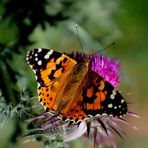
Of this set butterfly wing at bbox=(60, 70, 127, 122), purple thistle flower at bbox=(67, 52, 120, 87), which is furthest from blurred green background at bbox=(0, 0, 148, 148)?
butterfly wing at bbox=(60, 70, 127, 122)

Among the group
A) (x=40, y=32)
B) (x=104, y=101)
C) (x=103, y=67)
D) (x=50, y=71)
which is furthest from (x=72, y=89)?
(x=40, y=32)

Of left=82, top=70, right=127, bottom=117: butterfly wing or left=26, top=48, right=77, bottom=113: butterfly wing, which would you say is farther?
left=26, top=48, right=77, bottom=113: butterfly wing

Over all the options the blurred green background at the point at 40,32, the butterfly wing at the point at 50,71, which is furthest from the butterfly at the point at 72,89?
the blurred green background at the point at 40,32

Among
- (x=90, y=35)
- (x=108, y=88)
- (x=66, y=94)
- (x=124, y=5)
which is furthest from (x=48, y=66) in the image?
(x=124, y=5)

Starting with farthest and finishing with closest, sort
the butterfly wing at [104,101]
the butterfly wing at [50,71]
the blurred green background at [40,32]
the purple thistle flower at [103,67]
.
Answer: the blurred green background at [40,32] → the purple thistle flower at [103,67] → the butterfly wing at [50,71] → the butterfly wing at [104,101]

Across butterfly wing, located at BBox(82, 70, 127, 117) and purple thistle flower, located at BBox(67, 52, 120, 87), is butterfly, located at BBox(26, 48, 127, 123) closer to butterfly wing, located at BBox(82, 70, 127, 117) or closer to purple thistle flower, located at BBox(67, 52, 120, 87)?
butterfly wing, located at BBox(82, 70, 127, 117)

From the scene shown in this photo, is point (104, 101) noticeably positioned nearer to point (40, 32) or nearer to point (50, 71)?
point (50, 71)

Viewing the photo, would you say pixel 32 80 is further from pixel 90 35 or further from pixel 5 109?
pixel 5 109

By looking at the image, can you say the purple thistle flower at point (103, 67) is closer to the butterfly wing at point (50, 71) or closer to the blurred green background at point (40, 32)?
the blurred green background at point (40, 32)
